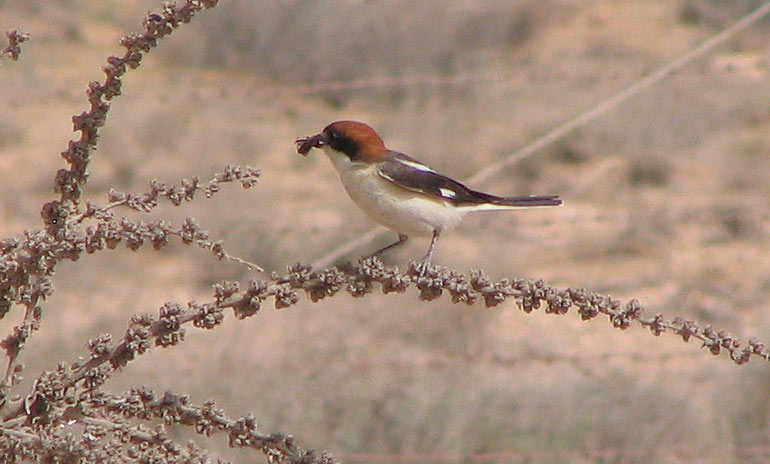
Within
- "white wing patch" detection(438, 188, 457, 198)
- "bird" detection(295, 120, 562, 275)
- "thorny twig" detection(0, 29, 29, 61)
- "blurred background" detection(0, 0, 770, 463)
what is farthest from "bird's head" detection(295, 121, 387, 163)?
"thorny twig" detection(0, 29, 29, 61)

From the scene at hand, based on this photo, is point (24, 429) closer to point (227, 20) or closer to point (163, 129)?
point (163, 129)

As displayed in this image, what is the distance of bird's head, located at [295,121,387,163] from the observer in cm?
294

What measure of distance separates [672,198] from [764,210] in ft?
3.77

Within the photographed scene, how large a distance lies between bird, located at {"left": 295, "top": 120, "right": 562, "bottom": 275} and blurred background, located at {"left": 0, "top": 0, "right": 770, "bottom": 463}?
35.8 inches

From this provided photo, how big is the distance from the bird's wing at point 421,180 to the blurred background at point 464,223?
89cm

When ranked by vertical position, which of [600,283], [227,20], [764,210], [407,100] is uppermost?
[227,20]

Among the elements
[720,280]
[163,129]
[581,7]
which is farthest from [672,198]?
[581,7]

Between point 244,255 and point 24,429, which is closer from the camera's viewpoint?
point 24,429

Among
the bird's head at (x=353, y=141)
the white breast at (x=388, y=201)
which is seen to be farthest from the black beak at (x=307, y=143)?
the white breast at (x=388, y=201)

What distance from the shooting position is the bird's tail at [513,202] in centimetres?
321

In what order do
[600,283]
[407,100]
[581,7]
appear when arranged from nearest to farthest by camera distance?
[600,283], [407,100], [581,7]

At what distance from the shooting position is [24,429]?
57.9 inches

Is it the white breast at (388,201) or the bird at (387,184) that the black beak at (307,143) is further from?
the white breast at (388,201)

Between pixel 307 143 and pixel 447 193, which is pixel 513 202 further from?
pixel 307 143
